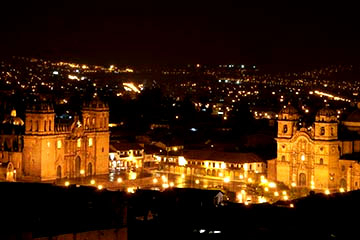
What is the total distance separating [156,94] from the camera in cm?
14900

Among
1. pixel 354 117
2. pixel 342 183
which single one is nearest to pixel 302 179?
pixel 342 183

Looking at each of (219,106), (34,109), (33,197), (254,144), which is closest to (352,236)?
(33,197)

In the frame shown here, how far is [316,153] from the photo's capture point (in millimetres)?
67312

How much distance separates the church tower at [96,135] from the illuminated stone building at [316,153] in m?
14.7

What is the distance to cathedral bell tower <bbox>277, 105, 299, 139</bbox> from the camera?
69125 millimetres

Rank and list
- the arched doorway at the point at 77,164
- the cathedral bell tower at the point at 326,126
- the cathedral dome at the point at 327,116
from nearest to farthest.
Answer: the cathedral bell tower at the point at 326,126 → the cathedral dome at the point at 327,116 → the arched doorway at the point at 77,164

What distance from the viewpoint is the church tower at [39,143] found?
68.2 m

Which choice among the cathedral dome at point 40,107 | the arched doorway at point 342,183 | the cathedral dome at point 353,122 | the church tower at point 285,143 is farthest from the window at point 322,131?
the cathedral dome at point 40,107

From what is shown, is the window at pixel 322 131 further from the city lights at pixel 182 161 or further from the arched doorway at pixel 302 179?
the city lights at pixel 182 161

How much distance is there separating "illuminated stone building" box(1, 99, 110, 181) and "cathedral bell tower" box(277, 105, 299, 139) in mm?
15411

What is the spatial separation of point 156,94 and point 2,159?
80102 millimetres

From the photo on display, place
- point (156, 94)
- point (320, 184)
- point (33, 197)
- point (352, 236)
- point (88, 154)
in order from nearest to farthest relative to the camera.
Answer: point (33, 197), point (352, 236), point (320, 184), point (88, 154), point (156, 94)

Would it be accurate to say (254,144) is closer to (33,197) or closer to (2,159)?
(2,159)

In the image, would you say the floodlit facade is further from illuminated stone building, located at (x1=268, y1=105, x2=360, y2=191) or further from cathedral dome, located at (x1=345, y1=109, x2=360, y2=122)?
cathedral dome, located at (x1=345, y1=109, x2=360, y2=122)
